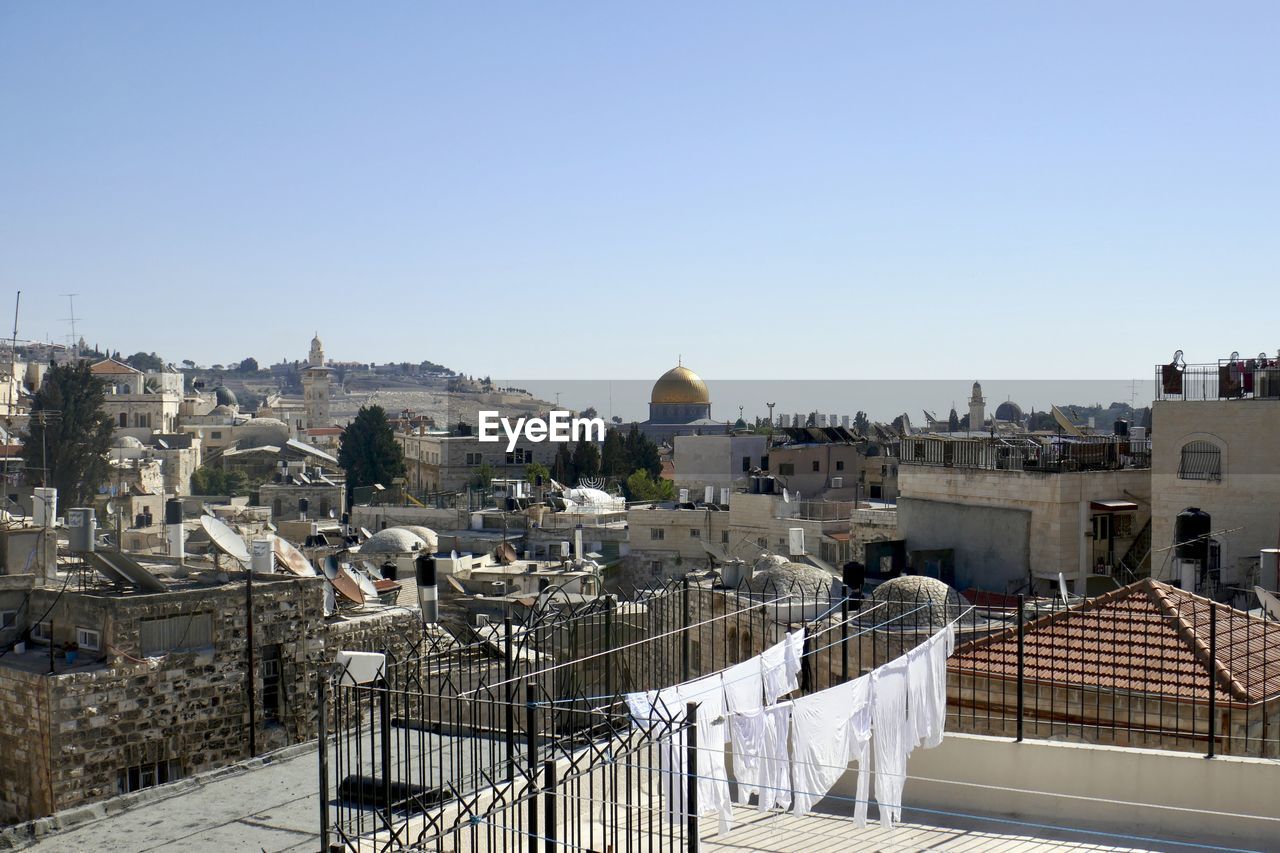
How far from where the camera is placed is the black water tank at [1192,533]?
54.7 ft

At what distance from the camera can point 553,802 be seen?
19.8 ft

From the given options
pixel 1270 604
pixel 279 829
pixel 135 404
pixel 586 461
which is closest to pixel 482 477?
pixel 586 461

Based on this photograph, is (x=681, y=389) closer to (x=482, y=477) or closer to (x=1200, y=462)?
(x=482, y=477)

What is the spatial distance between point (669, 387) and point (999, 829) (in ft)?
255

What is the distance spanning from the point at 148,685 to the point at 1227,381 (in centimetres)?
1358

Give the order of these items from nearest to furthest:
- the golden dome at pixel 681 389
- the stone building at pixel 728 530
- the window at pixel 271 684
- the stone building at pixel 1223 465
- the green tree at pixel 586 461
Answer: the window at pixel 271 684, the stone building at pixel 1223 465, the stone building at pixel 728 530, the green tree at pixel 586 461, the golden dome at pixel 681 389

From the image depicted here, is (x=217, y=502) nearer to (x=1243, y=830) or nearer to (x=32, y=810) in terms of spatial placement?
(x=32, y=810)

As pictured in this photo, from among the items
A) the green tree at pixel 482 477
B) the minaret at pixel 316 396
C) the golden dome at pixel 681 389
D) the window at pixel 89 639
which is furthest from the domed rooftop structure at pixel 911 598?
the minaret at pixel 316 396

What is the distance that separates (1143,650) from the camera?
9.79 m

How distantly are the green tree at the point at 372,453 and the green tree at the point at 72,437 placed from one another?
34.9 feet

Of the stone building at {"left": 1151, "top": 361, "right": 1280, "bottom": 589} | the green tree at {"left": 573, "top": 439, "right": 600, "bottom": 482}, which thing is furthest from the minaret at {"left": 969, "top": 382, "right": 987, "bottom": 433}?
the stone building at {"left": 1151, "top": 361, "right": 1280, "bottom": 589}

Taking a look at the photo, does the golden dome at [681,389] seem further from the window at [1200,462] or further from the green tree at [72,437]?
the window at [1200,462]

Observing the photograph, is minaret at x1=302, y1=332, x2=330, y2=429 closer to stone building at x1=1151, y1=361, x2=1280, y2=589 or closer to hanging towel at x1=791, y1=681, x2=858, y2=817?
stone building at x1=1151, y1=361, x2=1280, y2=589

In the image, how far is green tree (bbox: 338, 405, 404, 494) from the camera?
61094 millimetres
